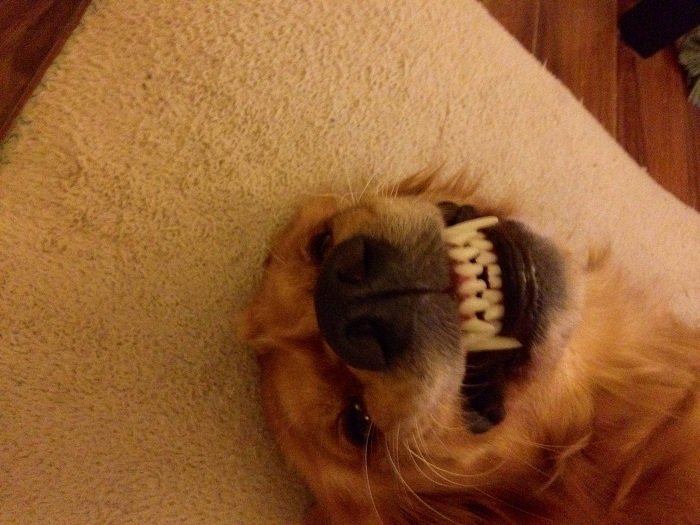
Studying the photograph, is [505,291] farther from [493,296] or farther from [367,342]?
[367,342]

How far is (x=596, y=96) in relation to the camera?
231cm

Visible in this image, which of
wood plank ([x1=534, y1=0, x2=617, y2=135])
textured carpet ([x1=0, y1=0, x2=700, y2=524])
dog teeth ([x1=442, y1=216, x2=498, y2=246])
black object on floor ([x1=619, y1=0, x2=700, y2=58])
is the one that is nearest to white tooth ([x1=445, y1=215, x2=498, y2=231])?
dog teeth ([x1=442, y1=216, x2=498, y2=246])

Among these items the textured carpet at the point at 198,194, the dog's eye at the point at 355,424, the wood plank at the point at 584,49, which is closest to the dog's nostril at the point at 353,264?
the dog's eye at the point at 355,424

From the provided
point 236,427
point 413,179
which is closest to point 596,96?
point 413,179

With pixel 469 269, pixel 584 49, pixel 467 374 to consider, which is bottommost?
pixel 467 374

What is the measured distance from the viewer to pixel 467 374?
3.80 ft

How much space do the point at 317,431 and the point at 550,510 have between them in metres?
0.51

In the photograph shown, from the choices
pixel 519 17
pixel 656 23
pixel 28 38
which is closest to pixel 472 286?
pixel 28 38

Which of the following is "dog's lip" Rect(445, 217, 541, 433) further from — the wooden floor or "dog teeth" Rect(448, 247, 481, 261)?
the wooden floor

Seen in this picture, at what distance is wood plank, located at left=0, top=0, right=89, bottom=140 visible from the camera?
1589 millimetres

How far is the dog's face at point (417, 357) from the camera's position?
3.37 feet

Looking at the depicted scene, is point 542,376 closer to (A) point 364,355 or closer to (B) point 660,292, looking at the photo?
(A) point 364,355

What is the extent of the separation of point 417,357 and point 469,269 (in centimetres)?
19

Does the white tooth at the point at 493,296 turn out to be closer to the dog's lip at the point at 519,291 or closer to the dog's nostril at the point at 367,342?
the dog's lip at the point at 519,291
